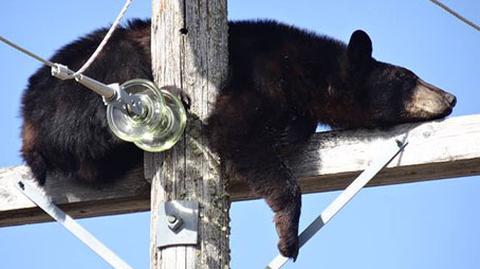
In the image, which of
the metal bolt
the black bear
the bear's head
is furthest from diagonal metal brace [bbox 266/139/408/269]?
the bear's head

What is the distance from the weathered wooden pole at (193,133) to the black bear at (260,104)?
13 centimetres

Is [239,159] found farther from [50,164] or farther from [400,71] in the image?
[400,71]

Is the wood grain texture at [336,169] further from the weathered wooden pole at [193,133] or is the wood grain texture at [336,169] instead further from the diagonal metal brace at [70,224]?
the weathered wooden pole at [193,133]

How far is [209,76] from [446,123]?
4.10 ft

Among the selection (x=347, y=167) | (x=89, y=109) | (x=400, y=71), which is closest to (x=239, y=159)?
(x=347, y=167)

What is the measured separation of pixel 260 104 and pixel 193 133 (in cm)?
98

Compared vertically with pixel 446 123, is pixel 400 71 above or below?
above

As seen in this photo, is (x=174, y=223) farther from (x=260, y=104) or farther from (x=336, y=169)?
(x=260, y=104)

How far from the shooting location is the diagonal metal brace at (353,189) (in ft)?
15.1

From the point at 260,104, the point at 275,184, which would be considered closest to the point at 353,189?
the point at 275,184

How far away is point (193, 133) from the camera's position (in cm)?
464

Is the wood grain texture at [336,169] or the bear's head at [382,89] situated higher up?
the bear's head at [382,89]

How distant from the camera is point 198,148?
15.1 feet

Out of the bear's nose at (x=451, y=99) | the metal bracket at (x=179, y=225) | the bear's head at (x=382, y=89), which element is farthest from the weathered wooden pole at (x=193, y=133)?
the bear's nose at (x=451, y=99)
